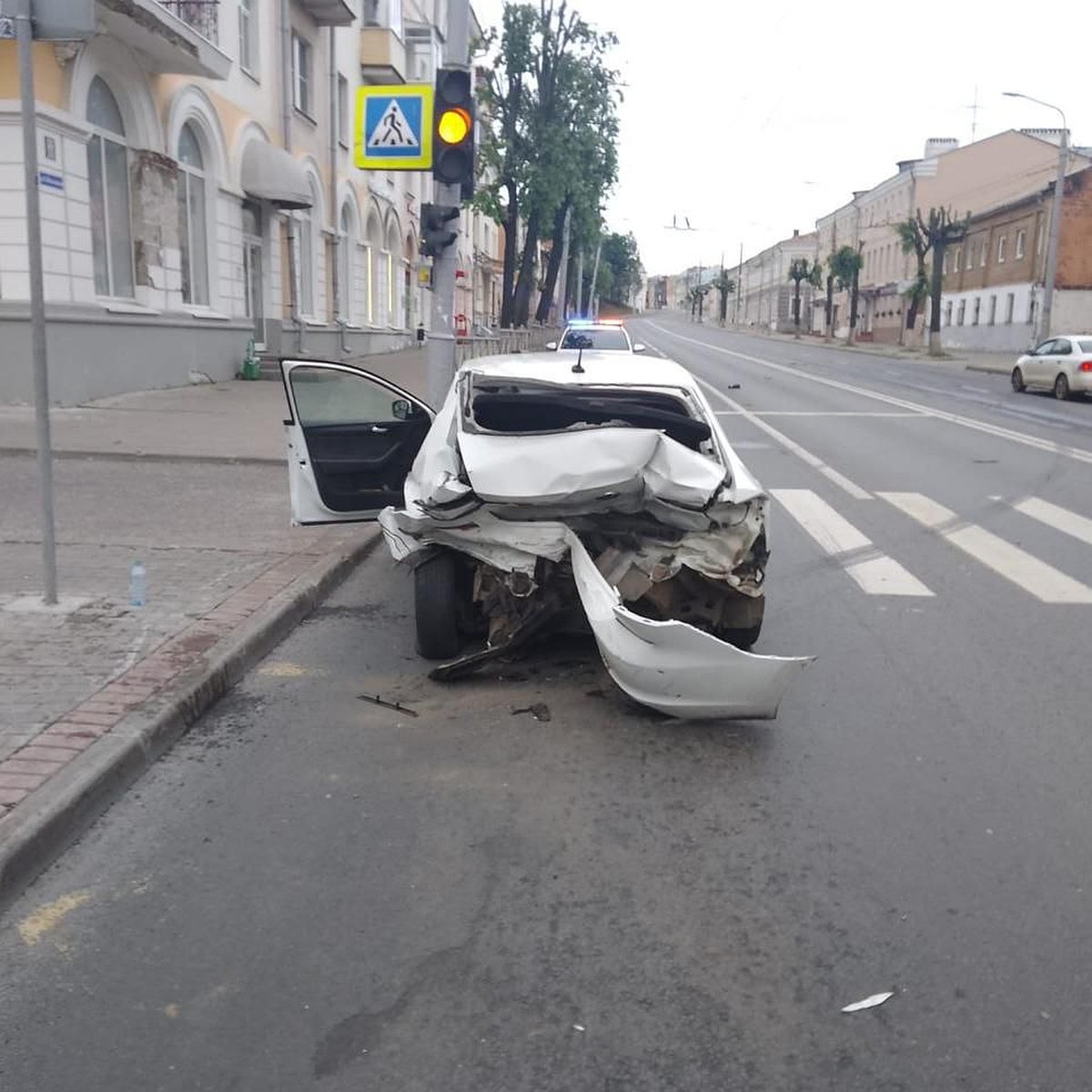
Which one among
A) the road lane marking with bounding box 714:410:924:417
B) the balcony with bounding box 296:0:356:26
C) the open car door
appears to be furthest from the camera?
the balcony with bounding box 296:0:356:26

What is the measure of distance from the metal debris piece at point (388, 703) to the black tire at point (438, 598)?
19.2 inches

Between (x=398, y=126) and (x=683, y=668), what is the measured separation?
26.4ft

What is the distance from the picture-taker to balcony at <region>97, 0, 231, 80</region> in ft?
49.6

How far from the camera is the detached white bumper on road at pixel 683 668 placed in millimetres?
4566

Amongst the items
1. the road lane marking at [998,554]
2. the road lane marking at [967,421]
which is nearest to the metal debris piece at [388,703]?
the road lane marking at [998,554]

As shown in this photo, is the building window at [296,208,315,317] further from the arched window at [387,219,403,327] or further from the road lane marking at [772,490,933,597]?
the road lane marking at [772,490,933,597]

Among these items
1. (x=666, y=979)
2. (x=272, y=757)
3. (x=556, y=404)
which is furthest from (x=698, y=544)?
(x=666, y=979)

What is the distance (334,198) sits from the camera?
2798 cm

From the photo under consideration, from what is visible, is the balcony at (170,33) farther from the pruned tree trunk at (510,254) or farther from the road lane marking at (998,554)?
the pruned tree trunk at (510,254)

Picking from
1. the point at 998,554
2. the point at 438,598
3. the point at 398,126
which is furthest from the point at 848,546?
the point at 398,126

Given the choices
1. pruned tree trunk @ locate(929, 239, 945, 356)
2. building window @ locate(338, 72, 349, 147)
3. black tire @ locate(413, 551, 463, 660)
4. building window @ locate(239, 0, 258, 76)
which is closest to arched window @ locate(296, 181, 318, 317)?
building window @ locate(338, 72, 349, 147)

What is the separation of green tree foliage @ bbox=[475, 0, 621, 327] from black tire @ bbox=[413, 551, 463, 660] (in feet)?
95.3

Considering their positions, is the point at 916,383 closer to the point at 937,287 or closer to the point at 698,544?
the point at 937,287

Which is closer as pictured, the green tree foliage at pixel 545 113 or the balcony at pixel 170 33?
the balcony at pixel 170 33
